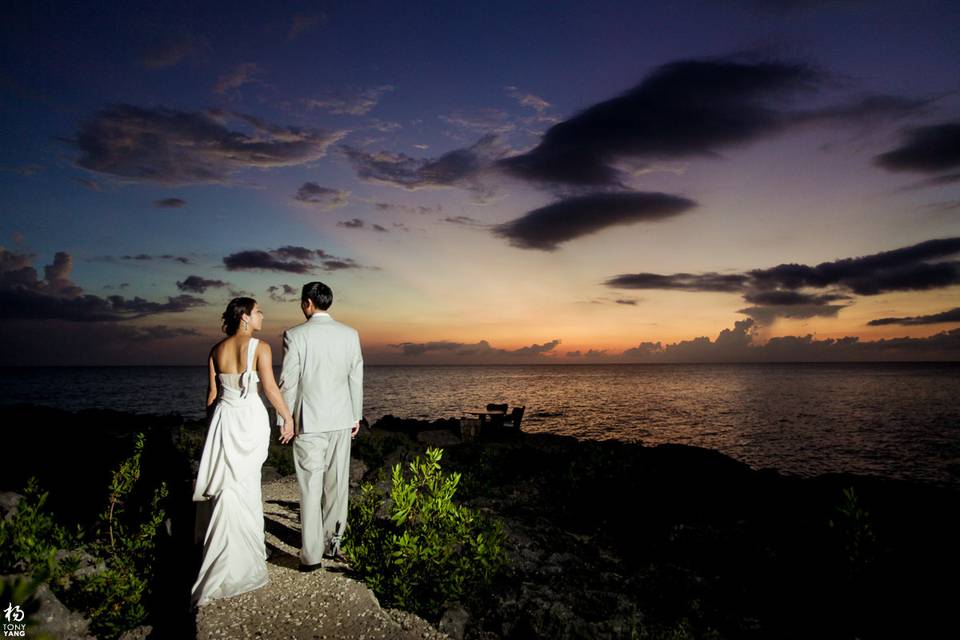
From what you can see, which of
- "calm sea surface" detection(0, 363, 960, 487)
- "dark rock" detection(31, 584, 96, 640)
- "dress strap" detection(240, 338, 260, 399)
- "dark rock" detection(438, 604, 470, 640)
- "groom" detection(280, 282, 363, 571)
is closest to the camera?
"dark rock" detection(31, 584, 96, 640)

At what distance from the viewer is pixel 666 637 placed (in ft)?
15.3

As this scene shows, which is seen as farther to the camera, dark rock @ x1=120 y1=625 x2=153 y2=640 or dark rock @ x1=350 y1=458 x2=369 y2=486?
dark rock @ x1=350 y1=458 x2=369 y2=486

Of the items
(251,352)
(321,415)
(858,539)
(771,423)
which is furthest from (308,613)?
(771,423)

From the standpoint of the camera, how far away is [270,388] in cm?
515

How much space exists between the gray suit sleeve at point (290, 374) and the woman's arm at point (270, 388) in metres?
0.13

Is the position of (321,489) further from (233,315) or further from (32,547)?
(32,547)

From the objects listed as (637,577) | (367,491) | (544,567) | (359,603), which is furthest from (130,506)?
(637,577)

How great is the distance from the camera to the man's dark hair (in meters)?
5.67

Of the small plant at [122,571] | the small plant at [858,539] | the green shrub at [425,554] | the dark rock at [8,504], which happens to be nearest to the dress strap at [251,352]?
the small plant at [122,571]

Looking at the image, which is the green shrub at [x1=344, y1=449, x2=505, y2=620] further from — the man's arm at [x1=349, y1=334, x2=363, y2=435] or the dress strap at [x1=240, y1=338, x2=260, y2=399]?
the dress strap at [x1=240, y1=338, x2=260, y2=399]

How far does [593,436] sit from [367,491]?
29.3 metres

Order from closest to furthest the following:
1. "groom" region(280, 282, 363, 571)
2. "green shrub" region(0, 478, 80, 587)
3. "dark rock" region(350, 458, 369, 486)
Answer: "green shrub" region(0, 478, 80, 587) < "groom" region(280, 282, 363, 571) < "dark rock" region(350, 458, 369, 486)

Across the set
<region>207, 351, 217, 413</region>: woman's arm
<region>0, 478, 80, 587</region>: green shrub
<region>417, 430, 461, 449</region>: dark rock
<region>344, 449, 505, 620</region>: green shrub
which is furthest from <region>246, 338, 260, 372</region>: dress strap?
<region>417, 430, 461, 449</region>: dark rock

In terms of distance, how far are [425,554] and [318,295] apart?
3158mm
